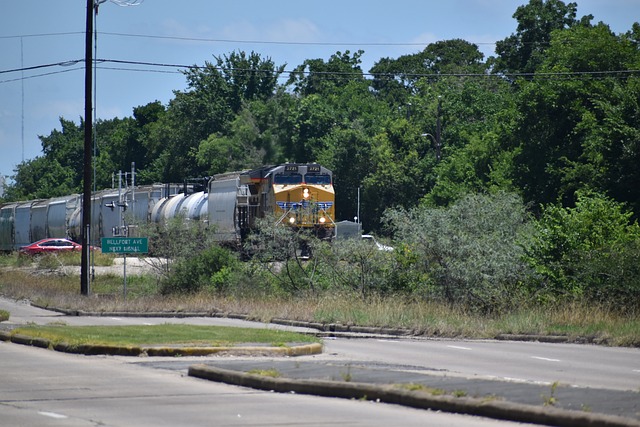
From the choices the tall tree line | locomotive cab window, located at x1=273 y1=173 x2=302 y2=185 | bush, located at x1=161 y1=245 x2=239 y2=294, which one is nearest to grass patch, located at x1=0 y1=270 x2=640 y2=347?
bush, located at x1=161 y1=245 x2=239 y2=294

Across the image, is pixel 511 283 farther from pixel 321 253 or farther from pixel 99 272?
pixel 99 272

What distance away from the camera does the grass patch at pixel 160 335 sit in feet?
66.7

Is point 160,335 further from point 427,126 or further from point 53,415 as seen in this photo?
point 427,126

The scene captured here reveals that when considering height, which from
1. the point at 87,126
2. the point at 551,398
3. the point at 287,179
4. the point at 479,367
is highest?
the point at 87,126

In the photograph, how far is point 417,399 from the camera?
1227cm

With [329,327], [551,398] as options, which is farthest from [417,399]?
[329,327]

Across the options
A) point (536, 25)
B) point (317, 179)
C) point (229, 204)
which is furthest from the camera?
point (536, 25)

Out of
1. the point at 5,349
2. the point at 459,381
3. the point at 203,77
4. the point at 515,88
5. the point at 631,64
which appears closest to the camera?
the point at 459,381

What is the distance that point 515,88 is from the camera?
3706 inches

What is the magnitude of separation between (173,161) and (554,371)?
328ft

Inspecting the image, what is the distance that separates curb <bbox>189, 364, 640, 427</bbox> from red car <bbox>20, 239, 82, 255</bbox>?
4917 cm

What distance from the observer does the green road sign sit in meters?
36.9

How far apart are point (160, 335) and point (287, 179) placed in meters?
27.9

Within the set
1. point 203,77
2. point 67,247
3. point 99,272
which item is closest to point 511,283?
point 99,272
